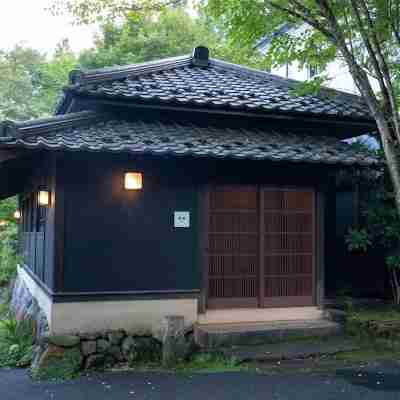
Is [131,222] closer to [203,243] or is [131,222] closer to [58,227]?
[58,227]

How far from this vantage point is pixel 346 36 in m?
7.80

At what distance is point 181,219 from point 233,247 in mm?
1086

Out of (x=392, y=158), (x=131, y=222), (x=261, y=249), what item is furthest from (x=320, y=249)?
(x=131, y=222)

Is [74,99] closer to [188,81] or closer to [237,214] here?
[188,81]

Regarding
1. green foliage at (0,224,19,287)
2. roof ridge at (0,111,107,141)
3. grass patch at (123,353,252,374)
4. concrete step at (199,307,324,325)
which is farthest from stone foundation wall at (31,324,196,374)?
green foliage at (0,224,19,287)

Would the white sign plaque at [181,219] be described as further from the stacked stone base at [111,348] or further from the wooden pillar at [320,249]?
the wooden pillar at [320,249]

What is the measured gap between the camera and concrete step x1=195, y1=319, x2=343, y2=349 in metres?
7.60

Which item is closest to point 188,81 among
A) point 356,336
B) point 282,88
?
point 282,88

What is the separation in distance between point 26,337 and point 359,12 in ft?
26.8

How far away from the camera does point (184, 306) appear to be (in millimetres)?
8062

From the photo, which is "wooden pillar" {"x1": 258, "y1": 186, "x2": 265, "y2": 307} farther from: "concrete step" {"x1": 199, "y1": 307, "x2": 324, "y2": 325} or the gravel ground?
the gravel ground

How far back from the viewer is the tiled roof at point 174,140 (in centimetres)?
692

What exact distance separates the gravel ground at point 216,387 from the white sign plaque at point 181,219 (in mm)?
2469

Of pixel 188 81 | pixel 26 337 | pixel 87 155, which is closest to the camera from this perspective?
pixel 87 155
